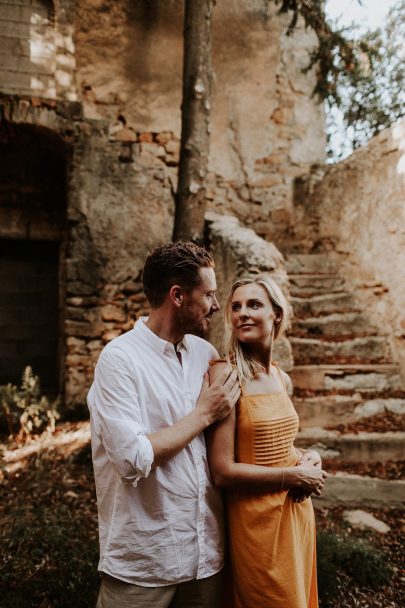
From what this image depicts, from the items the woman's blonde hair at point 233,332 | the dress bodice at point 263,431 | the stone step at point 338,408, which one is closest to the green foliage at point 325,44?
the stone step at point 338,408

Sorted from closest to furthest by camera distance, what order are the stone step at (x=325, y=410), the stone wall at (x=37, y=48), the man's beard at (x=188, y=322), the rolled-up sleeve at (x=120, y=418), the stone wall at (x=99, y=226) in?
the rolled-up sleeve at (x=120, y=418)
the man's beard at (x=188, y=322)
the stone step at (x=325, y=410)
the stone wall at (x=99, y=226)
the stone wall at (x=37, y=48)

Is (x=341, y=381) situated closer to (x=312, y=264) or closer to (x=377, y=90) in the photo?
(x=312, y=264)

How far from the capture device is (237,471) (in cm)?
153

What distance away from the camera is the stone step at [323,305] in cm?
590

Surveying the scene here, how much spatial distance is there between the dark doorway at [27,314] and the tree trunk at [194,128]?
2.89 m

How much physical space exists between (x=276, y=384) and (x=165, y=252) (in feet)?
2.37

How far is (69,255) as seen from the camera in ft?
19.0

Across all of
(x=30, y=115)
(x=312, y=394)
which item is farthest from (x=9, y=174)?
Result: (x=312, y=394)

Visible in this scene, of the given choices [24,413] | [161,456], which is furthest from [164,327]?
[24,413]

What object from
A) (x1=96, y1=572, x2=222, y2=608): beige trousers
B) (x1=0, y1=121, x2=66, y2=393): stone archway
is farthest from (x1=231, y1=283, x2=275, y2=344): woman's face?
(x1=0, y1=121, x2=66, y2=393): stone archway

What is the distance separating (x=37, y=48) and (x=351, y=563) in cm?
680

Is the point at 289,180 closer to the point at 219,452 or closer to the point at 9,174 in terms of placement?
the point at 9,174

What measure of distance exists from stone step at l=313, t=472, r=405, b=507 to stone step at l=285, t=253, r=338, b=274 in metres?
3.47

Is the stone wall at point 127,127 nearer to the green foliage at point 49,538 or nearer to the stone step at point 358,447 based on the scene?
the green foliage at point 49,538
